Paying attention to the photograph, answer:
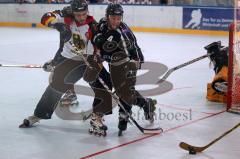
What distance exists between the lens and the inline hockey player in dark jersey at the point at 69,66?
3932mm

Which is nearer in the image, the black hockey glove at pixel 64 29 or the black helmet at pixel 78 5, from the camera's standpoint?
the black helmet at pixel 78 5

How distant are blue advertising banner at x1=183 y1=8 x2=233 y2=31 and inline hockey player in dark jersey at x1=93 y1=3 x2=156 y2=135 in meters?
8.22

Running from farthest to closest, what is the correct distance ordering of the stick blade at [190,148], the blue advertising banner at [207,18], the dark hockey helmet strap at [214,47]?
the blue advertising banner at [207,18] → the dark hockey helmet strap at [214,47] → the stick blade at [190,148]

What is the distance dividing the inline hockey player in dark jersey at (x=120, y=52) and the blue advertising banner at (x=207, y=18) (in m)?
8.22

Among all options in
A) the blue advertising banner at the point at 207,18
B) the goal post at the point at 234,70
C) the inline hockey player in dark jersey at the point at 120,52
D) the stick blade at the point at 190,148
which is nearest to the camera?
the stick blade at the point at 190,148

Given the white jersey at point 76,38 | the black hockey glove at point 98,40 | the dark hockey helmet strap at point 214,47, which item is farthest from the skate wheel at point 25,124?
the dark hockey helmet strap at point 214,47

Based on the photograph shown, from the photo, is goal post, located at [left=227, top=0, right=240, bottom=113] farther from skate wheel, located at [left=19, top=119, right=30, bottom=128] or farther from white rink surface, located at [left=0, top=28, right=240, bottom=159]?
skate wheel, located at [left=19, top=119, right=30, bottom=128]

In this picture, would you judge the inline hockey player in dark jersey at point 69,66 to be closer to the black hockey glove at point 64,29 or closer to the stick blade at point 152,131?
the black hockey glove at point 64,29

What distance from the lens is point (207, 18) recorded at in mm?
12078

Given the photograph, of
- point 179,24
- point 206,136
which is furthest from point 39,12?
point 206,136

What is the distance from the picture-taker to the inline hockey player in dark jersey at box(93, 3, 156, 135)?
3836 millimetres

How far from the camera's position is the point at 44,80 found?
21.0 ft

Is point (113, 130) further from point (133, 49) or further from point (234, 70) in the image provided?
point (234, 70)

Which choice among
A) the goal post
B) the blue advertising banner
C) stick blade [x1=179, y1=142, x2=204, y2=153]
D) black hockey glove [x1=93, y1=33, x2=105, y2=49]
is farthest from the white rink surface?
the blue advertising banner
